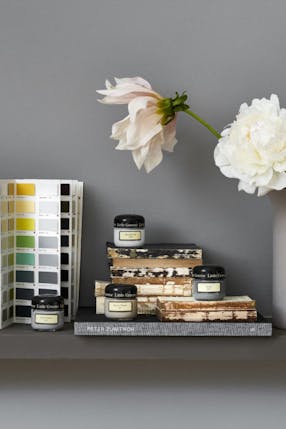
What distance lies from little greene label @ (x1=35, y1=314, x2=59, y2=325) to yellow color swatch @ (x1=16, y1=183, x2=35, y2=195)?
19 cm

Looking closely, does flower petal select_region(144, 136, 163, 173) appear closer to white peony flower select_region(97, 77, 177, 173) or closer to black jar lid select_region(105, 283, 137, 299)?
white peony flower select_region(97, 77, 177, 173)

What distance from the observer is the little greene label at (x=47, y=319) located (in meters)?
1.07

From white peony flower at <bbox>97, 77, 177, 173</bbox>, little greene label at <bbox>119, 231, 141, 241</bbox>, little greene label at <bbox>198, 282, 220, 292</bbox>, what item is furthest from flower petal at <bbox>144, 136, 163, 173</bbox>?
little greene label at <bbox>198, 282, 220, 292</bbox>

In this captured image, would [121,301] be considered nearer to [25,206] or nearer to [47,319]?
[47,319]

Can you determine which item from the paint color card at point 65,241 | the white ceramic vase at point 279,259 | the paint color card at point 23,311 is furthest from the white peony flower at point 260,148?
the paint color card at point 23,311

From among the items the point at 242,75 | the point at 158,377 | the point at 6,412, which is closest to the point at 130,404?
the point at 158,377

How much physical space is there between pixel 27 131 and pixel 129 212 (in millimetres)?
216

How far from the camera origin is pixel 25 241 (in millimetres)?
1139

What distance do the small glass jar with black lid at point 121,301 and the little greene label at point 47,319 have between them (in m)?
0.08

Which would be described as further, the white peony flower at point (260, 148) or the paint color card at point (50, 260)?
the paint color card at point (50, 260)

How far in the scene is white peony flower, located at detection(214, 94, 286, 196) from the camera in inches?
39.9

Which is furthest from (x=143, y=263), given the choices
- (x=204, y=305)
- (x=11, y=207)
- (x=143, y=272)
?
(x=11, y=207)

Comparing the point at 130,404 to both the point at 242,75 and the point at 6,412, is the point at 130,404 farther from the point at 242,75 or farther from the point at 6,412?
the point at 242,75

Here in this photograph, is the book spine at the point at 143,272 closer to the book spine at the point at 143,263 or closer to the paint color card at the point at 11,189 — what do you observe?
the book spine at the point at 143,263
